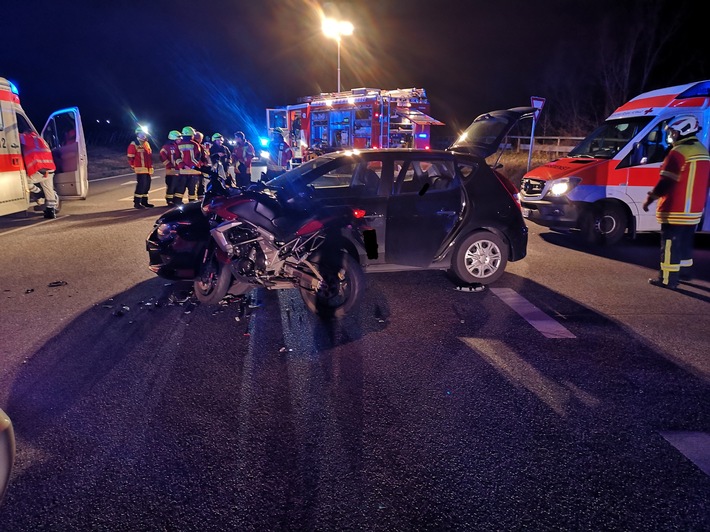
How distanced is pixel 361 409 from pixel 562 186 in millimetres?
6753

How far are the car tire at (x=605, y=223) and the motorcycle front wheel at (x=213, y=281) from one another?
20.5 feet

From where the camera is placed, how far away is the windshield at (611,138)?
876cm

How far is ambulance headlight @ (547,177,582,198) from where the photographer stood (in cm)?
870

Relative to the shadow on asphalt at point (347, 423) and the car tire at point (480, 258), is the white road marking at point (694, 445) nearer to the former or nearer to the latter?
the shadow on asphalt at point (347, 423)

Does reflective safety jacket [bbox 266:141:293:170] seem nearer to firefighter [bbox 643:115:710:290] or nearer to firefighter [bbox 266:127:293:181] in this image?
firefighter [bbox 266:127:293:181]

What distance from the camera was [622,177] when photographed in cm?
855

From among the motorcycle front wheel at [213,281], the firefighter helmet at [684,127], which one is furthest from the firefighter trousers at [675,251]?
the motorcycle front wheel at [213,281]

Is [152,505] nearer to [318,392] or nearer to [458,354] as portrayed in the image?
[318,392]

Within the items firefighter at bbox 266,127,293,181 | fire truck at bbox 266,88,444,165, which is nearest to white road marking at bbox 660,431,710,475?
fire truck at bbox 266,88,444,165

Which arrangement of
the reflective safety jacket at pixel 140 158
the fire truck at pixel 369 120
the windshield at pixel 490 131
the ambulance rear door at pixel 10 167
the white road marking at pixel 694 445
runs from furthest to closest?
the fire truck at pixel 369 120, the reflective safety jacket at pixel 140 158, the ambulance rear door at pixel 10 167, the windshield at pixel 490 131, the white road marking at pixel 694 445

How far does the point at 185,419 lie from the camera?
3330mm

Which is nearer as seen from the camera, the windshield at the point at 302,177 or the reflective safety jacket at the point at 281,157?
the windshield at the point at 302,177

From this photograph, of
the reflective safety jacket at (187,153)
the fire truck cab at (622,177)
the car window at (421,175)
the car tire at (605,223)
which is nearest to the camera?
the car window at (421,175)

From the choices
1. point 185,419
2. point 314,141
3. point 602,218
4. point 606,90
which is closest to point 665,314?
point 602,218
